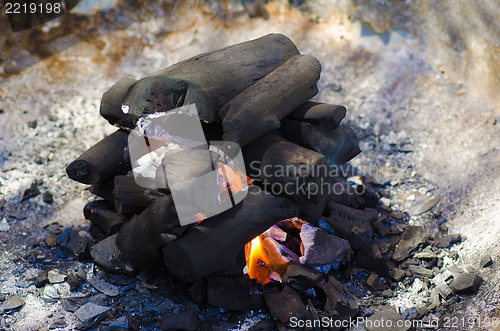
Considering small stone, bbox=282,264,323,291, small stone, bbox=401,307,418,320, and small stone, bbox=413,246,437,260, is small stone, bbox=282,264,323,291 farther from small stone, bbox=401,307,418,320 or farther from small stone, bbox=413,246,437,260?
small stone, bbox=413,246,437,260

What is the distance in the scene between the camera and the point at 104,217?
298 centimetres

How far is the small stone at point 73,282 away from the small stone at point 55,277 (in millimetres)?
50

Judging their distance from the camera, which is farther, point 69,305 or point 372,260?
point 372,260

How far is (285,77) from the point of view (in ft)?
8.96

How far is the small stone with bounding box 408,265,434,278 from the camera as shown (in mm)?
2756

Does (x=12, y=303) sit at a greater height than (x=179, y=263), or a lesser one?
lesser

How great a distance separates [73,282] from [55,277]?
0.15 m

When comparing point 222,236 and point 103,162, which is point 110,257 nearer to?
point 103,162

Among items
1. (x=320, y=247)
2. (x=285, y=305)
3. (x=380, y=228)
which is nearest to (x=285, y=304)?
(x=285, y=305)

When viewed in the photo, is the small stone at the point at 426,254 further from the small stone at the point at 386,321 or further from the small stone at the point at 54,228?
the small stone at the point at 54,228

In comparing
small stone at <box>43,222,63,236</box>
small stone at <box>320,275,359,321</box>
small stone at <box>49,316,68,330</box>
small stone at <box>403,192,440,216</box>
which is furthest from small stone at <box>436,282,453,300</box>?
small stone at <box>43,222,63,236</box>

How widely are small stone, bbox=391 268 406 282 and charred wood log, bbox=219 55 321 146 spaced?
1213mm

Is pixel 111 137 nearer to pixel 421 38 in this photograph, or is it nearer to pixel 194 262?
pixel 194 262
